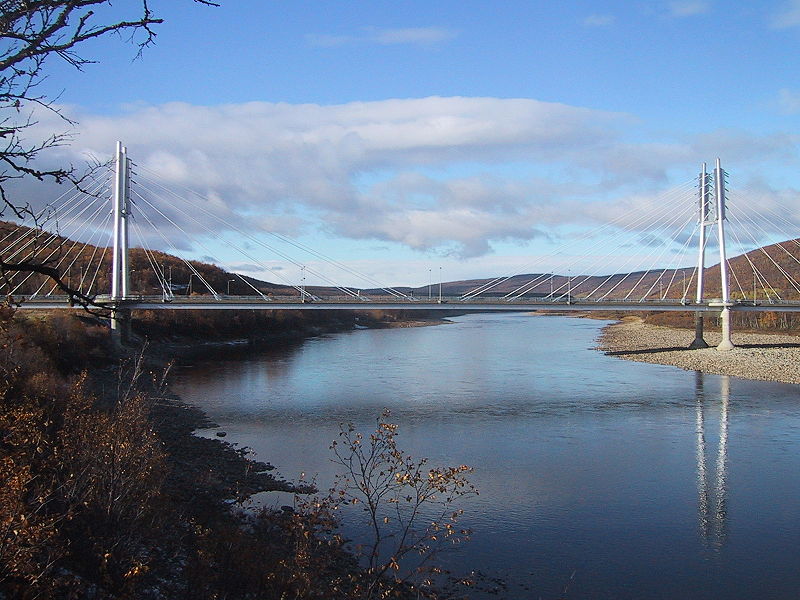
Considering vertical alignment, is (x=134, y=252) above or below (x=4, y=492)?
above

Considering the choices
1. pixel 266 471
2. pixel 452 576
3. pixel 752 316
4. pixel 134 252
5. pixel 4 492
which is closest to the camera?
pixel 4 492

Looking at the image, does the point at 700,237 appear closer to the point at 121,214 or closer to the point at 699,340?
the point at 699,340

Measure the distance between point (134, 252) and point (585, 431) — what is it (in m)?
51.1

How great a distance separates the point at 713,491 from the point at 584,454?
2596mm

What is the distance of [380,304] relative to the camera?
2873 centimetres

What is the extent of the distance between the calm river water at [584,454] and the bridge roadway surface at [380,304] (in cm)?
280

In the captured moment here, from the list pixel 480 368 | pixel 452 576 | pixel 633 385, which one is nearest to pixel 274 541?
pixel 452 576

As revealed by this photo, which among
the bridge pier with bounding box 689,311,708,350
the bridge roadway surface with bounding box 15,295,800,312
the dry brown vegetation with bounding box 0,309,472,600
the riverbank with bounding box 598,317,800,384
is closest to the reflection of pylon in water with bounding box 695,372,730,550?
the dry brown vegetation with bounding box 0,309,472,600

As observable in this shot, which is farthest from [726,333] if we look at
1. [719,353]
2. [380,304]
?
[380,304]

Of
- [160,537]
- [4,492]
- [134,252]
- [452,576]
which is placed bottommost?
[452,576]

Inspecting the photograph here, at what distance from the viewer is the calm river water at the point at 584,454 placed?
24.1 feet

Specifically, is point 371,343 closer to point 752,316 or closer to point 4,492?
point 752,316

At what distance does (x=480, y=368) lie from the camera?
85.8 ft

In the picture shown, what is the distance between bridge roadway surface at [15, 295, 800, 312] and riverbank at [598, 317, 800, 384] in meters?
2.09
